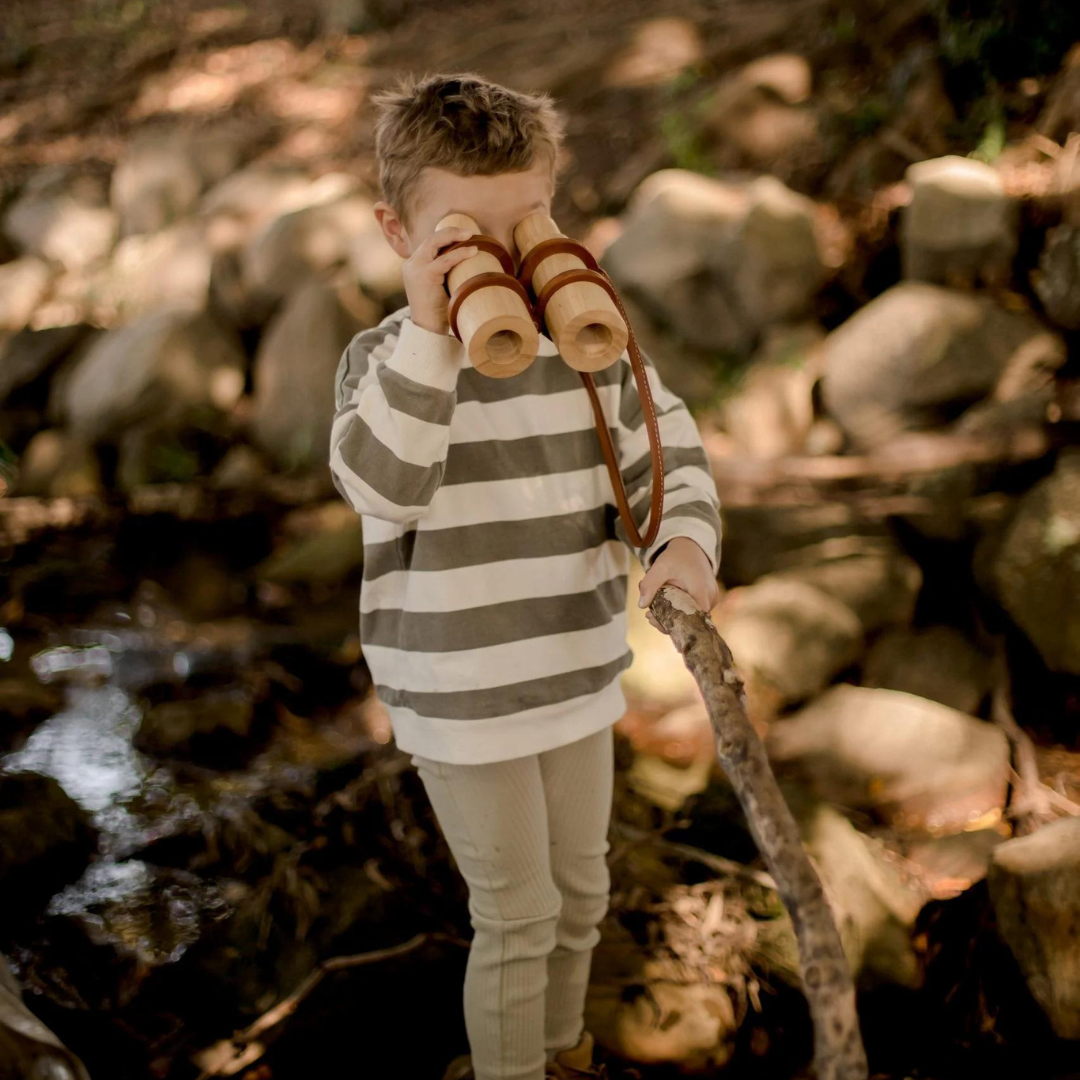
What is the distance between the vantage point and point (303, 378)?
6961mm

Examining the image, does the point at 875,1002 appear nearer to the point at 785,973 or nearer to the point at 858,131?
the point at 785,973

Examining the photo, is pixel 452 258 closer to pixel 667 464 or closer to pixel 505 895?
pixel 667 464

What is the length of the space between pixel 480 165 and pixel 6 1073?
5.30 feet

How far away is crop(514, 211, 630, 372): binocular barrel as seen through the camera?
1384 millimetres

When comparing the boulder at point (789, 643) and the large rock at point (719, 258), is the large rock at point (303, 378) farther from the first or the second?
the boulder at point (789, 643)

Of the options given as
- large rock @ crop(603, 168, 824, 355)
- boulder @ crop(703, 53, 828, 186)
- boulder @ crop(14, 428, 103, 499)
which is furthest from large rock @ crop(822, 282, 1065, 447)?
boulder @ crop(14, 428, 103, 499)

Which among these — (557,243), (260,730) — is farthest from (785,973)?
(260,730)

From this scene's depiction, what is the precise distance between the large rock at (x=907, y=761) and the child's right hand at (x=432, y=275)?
95.1 inches

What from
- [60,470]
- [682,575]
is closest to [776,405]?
[682,575]

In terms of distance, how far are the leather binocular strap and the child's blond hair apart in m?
0.14

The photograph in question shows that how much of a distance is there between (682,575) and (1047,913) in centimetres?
128

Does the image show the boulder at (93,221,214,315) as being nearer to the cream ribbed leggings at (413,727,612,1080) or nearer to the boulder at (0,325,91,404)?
the boulder at (0,325,91,404)

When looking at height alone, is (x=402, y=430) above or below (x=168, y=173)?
above

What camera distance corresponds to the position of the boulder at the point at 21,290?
30.8ft
